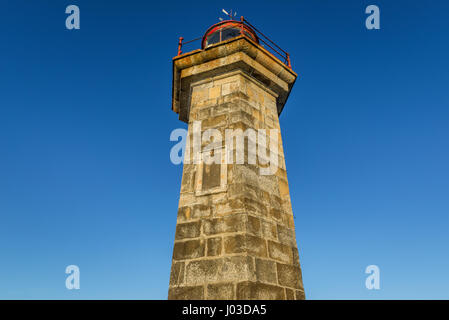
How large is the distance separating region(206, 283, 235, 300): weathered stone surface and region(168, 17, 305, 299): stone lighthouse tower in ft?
0.03

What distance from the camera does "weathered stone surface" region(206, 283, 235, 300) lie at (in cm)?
335

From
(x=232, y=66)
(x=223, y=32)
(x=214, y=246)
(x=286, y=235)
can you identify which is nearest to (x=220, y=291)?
(x=214, y=246)

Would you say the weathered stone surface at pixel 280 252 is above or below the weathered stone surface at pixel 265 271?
above

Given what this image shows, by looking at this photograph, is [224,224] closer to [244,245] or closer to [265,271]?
[244,245]

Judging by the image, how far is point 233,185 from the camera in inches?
162

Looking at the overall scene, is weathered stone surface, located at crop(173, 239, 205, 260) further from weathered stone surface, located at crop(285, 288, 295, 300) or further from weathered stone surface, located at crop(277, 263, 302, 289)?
weathered stone surface, located at crop(285, 288, 295, 300)

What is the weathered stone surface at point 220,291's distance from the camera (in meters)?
3.35

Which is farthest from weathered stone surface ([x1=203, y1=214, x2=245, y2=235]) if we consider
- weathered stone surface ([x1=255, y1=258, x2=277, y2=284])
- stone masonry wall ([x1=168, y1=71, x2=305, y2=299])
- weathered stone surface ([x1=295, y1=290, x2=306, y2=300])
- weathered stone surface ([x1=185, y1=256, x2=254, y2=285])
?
weathered stone surface ([x1=295, y1=290, x2=306, y2=300])

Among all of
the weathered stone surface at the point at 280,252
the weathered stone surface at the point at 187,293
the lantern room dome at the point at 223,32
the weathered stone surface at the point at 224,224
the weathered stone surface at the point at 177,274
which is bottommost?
the weathered stone surface at the point at 187,293

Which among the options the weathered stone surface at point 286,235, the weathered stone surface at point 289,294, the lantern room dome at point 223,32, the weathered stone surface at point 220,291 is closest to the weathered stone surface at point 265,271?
the weathered stone surface at point 289,294

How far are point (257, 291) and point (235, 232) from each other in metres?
0.73

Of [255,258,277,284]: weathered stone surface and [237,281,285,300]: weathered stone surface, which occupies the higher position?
[255,258,277,284]: weathered stone surface

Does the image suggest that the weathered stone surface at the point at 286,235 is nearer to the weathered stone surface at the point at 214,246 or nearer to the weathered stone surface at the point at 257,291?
the weathered stone surface at the point at 257,291

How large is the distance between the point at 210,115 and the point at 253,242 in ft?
7.54
